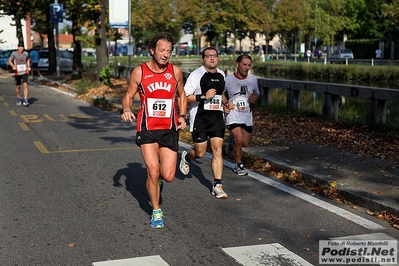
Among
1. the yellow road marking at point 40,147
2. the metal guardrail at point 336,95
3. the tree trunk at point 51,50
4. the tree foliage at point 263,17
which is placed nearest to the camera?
the yellow road marking at point 40,147

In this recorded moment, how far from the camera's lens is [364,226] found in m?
6.39

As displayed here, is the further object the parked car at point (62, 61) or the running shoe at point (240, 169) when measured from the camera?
the parked car at point (62, 61)

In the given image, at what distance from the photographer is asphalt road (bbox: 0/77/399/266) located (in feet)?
17.8

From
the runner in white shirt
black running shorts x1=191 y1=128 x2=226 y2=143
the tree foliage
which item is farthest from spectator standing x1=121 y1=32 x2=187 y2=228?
the tree foliage

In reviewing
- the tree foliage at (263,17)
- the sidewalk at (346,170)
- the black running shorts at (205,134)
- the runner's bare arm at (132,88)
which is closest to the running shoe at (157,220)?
the runner's bare arm at (132,88)

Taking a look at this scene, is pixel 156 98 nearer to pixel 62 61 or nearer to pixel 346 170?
pixel 346 170

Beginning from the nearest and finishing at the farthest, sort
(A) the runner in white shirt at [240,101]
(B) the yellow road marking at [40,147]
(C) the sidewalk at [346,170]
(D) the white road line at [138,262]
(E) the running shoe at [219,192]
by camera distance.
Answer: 1. (D) the white road line at [138,262]
2. (C) the sidewalk at [346,170]
3. (E) the running shoe at [219,192]
4. (A) the runner in white shirt at [240,101]
5. (B) the yellow road marking at [40,147]

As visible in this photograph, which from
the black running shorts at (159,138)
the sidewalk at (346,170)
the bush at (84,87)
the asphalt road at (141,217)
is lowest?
the asphalt road at (141,217)

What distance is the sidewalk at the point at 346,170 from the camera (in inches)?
286

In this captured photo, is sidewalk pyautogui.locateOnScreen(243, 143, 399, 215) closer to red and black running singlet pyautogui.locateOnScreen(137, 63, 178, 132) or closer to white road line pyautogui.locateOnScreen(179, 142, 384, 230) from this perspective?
white road line pyautogui.locateOnScreen(179, 142, 384, 230)

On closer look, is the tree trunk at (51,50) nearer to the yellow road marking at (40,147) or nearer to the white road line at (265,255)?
the yellow road marking at (40,147)

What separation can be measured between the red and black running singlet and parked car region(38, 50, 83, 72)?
33.9m

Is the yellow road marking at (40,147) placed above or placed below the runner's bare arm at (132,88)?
below

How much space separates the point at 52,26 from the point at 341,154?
2982 cm
